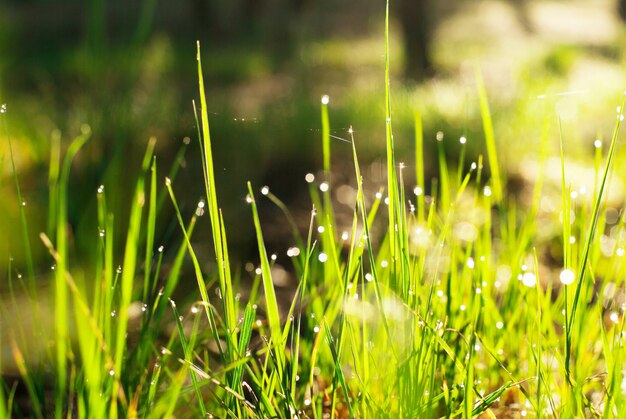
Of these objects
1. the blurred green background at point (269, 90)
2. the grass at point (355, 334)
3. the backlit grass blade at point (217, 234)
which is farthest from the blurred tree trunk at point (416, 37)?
the backlit grass blade at point (217, 234)

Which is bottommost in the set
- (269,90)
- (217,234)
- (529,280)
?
(269,90)

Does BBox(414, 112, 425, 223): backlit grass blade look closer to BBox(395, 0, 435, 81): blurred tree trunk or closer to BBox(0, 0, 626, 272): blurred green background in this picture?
BBox(0, 0, 626, 272): blurred green background

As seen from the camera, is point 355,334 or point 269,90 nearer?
point 355,334

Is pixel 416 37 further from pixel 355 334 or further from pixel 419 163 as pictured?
pixel 355 334

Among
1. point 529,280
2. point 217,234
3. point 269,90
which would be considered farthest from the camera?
point 269,90

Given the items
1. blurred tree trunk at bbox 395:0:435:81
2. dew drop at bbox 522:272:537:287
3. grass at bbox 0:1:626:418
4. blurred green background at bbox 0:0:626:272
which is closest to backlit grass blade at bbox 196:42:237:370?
grass at bbox 0:1:626:418

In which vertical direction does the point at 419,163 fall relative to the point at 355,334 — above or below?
above

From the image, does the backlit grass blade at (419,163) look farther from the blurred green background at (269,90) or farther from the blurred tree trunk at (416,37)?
the blurred tree trunk at (416,37)

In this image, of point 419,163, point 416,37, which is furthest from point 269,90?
point 419,163
